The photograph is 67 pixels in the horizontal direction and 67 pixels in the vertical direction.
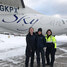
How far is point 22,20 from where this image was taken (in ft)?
29.1

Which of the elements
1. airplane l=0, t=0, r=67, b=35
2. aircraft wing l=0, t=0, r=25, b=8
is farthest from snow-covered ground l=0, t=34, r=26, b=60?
aircraft wing l=0, t=0, r=25, b=8

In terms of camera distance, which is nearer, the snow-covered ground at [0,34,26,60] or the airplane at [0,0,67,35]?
the snow-covered ground at [0,34,26,60]

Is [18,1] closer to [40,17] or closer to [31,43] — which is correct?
[40,17]

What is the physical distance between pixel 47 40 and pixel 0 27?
4654 mm

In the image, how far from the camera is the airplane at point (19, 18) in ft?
28.1

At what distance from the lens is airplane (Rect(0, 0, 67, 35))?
8.58 m

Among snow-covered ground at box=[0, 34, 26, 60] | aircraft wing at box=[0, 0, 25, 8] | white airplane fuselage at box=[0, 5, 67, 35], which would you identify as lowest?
snow-covered ground at box=[0, 34, 26, 60]

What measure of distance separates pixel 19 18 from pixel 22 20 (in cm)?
25

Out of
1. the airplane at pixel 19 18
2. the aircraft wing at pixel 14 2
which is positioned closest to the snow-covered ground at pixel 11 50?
the airplane at pixel 19 18

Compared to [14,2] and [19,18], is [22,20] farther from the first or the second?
[14,2]

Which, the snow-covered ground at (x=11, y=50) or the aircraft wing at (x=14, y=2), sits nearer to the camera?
the snow-covered ground at (x=11, y=50)

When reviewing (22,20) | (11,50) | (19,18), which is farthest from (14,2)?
(11,50)

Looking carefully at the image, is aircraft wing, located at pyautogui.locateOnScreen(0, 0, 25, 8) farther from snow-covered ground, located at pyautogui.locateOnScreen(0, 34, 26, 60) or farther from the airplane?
snow-covered ground, located at pyautogui.locateOnScreen(0, 34, 26, 60)

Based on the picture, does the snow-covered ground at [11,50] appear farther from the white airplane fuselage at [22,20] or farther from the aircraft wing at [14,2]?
the aircraft wing at [14,2]
